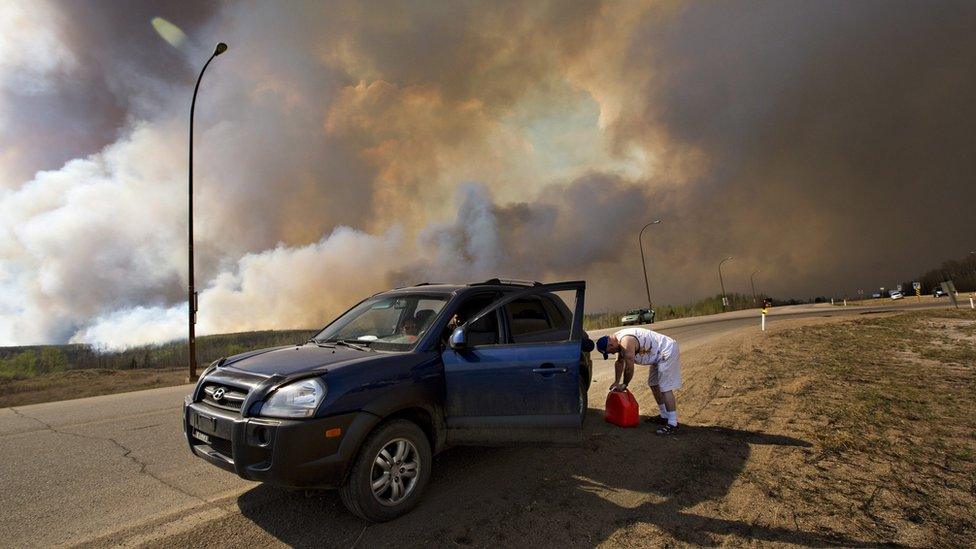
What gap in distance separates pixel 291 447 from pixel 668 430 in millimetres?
4336

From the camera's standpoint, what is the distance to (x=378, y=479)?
3.19 meters

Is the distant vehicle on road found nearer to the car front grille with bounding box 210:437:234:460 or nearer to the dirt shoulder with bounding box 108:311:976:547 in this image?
the dirt shoulder with bounding box 108:311:976:547

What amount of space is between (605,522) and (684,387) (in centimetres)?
560

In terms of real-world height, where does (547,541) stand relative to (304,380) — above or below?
below

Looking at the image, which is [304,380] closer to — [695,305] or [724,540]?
[724,540]

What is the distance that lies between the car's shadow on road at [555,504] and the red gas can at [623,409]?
1.59ft

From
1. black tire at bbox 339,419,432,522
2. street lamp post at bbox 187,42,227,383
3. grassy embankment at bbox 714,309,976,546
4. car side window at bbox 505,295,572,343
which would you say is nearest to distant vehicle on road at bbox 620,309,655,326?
grassy embankment at bbox 714,309,976,546

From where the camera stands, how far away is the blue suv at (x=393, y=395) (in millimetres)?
2912

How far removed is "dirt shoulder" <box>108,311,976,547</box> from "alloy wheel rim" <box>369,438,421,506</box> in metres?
0.19

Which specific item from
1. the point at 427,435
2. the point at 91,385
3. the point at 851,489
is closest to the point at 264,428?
the point at 427,435

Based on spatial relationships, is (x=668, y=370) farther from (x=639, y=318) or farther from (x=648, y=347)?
(x=639, y=318)

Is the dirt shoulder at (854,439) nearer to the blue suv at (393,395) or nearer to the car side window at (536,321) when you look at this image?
the blue suv at (393,395)

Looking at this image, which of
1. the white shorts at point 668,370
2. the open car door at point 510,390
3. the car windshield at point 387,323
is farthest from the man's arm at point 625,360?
the car windshield at point 387,323

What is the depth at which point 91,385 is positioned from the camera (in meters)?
12.5
